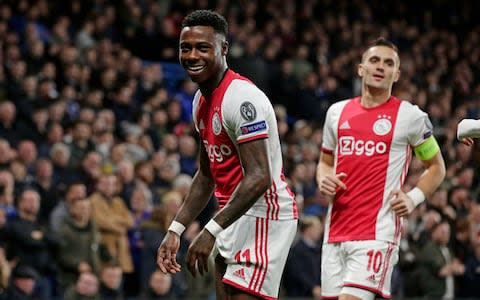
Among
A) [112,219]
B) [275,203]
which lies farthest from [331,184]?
[112,219]

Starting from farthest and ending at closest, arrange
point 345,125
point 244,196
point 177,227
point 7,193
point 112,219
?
point 112,219
point 7,193
point 345,125
point 177,227
point 244,196

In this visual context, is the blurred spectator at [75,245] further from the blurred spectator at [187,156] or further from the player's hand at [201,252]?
the player's hand at [201,252]

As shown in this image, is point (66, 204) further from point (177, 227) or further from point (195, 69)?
point (195, 69)

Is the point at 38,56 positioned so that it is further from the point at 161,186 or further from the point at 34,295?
the point at 34,295

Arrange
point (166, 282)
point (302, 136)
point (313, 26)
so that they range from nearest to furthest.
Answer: point (166, 282), point (302, 136), point (313, 26)

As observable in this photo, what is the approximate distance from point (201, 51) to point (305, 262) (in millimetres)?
6908

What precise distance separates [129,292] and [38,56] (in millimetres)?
3907

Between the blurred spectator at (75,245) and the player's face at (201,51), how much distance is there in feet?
18.5

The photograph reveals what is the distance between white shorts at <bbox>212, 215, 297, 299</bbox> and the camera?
229 inches

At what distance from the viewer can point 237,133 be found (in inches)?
219

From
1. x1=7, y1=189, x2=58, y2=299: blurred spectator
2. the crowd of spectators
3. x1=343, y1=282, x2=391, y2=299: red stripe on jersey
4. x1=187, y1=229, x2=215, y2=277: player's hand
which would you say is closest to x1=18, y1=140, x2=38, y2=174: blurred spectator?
the crowd of spectators

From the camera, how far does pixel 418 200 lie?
7.23 metres

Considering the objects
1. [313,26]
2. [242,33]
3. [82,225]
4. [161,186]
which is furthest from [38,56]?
[313,26]

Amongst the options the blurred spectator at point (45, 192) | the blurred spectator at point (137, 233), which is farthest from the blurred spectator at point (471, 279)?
the blurred spectator at point (45, 192)
